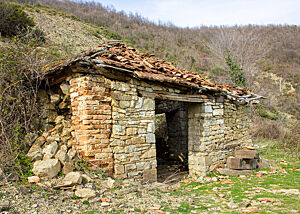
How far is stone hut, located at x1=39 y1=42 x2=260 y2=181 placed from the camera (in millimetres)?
4309

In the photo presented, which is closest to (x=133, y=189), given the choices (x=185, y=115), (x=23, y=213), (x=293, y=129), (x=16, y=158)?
(x=23, y=213)

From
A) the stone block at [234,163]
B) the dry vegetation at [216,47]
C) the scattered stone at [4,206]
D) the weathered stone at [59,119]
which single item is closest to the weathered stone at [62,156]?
the weathered stone at [59,119]

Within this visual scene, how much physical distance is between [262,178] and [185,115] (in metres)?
4.05

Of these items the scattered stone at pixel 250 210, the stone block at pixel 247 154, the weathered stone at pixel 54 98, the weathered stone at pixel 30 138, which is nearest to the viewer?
the scattered stone at pixel 250 210

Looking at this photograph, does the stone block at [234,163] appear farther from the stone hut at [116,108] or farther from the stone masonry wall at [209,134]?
the stone hut at [116,108]

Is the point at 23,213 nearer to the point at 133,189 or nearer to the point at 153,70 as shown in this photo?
the point at 133,189

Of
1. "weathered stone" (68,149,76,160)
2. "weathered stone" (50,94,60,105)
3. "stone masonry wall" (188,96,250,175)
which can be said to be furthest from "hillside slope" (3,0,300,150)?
"weathered stone" (68,149,76,160)

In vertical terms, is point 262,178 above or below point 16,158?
below

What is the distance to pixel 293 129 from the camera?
39.0 ft

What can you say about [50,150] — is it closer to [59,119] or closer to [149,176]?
[59,119]

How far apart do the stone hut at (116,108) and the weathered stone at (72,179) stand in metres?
0.43

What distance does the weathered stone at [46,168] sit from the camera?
150 inches

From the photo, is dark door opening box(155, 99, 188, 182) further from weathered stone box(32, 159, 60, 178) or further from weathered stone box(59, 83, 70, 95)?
weathered stone box(32, 159, 60, 178)

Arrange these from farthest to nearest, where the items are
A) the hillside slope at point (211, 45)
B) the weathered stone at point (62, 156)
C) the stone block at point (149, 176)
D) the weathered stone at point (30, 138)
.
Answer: the hillside slope at point (211, 45) < the stone block at point (149, 176) < the weathered stone at point (30, 138) < the weathered stone at point (62, 156)
